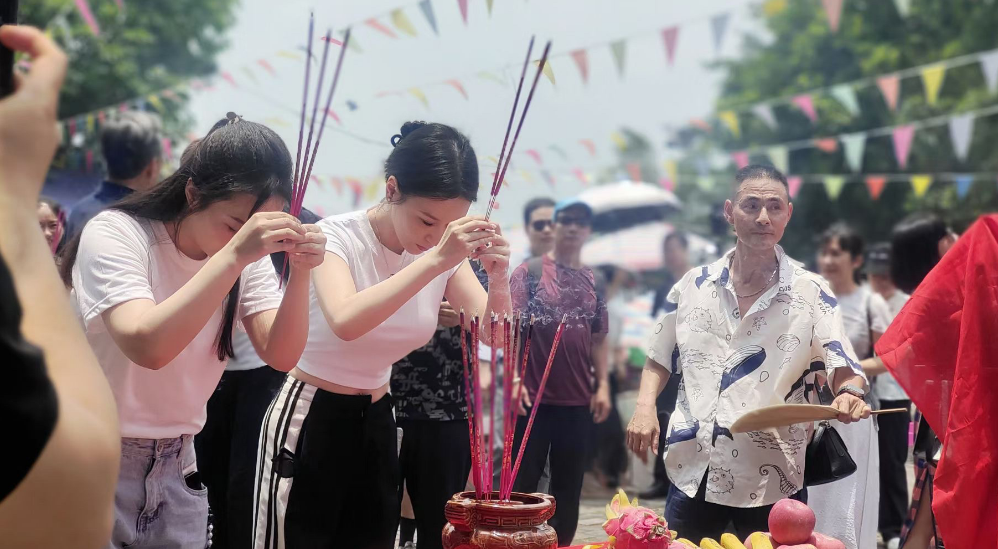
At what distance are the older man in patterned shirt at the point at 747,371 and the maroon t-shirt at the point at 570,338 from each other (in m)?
0.65

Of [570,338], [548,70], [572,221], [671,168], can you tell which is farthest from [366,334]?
[671,168]

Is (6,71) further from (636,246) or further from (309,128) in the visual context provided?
(636,246)

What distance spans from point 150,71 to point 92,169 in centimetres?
1372

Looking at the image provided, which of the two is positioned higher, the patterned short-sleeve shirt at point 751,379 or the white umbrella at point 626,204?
the white umbrella at point 626,204

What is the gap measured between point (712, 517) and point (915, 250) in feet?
7.02

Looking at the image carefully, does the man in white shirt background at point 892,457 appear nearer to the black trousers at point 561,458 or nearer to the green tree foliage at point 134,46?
the black trousers at point 561,458

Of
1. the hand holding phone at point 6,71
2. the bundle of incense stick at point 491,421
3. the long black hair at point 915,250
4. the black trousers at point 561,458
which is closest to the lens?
the hand holding phone at point 6,71

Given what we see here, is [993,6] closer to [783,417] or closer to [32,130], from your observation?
[783,417]

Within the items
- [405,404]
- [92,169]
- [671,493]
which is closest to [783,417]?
[671,493]

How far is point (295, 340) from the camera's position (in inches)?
78.6

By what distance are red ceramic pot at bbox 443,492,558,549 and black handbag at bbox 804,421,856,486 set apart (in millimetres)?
980

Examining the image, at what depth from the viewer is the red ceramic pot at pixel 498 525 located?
185 centimetres

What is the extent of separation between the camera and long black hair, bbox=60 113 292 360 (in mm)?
1916

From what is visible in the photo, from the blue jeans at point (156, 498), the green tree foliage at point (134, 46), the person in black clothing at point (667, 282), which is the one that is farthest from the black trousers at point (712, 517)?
the green tree foliage at point (134, 46)
